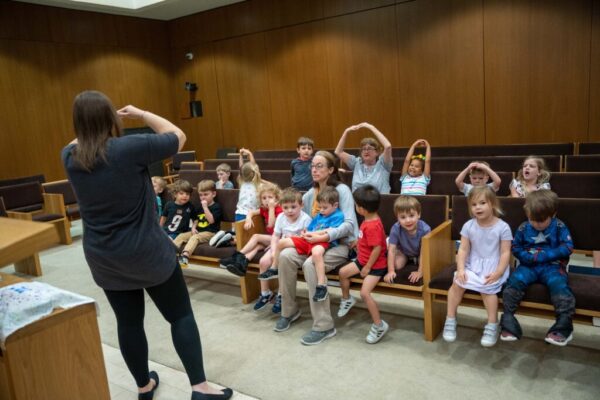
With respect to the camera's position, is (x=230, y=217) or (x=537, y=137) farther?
(x=537, y=137)

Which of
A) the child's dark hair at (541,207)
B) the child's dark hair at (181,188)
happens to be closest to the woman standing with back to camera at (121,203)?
the child's dark hair at (541,207)

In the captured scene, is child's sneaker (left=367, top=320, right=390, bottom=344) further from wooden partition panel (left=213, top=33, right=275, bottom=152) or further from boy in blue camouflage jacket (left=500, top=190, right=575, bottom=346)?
wooden partition panel (left=213, top=33, right=275, bottom=152)

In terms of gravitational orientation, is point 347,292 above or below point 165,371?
above

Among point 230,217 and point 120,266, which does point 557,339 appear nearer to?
point 120,266

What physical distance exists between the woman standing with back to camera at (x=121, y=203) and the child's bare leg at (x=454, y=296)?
1.54m

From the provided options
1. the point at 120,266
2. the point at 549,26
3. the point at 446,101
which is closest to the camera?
the point at 120,266

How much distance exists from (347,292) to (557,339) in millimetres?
1292

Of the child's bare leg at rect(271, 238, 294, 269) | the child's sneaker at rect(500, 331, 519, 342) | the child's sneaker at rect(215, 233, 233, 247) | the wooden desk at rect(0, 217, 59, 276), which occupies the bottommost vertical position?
the child's sneaker at rect(500, 331, 519, 342)

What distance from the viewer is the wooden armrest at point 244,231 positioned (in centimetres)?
374

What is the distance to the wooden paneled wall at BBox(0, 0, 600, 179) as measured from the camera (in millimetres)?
6980

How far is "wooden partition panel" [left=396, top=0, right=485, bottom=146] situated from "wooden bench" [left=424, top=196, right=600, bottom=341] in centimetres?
485

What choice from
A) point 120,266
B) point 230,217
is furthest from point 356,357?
point 230,217

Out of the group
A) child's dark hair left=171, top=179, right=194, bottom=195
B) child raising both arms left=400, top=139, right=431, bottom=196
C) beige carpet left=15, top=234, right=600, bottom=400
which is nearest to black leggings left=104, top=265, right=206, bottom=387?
beige carpet left=15, top=234, right=600, bottom=400

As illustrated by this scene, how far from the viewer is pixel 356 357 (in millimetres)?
2895
